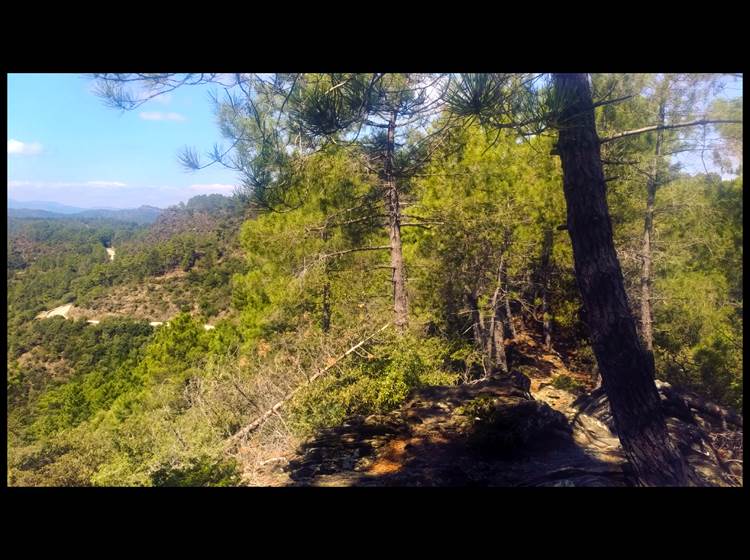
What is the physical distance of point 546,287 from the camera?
436 cm

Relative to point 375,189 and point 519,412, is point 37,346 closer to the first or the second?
point 375,189

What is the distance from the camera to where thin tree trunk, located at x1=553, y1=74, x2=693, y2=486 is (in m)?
1.98

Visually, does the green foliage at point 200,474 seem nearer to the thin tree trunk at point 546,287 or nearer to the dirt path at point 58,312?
the thin tree trunk at point 546,287

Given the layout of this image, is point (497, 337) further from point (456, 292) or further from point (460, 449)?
point (460, 449)

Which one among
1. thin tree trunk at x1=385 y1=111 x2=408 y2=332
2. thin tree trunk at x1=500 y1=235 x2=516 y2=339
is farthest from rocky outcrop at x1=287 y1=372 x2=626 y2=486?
thin tree trunk at x1=500 y1=235 x2=516 y2=339

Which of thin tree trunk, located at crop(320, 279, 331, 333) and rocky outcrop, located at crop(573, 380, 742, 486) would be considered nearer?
rocky outcrop, located at crop(573, 380, 742, 486)

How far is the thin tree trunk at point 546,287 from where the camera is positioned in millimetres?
4066

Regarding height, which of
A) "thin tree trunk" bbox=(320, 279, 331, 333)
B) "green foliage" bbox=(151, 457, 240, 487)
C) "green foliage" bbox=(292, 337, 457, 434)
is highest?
"thin tree trunk" bbox=(320, 279, 331, 333)

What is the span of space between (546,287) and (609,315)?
2.47 m

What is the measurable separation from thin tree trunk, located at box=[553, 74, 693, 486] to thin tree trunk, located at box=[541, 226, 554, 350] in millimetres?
2089

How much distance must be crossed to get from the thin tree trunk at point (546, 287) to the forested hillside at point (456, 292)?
0.09 feet

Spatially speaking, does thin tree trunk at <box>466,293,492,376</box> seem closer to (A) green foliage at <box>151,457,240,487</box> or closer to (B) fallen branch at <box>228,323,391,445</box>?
(B) fallen branch at <box>228,323,391,445</box>

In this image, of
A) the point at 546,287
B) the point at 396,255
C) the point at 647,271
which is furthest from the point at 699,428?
the point at 396,255
